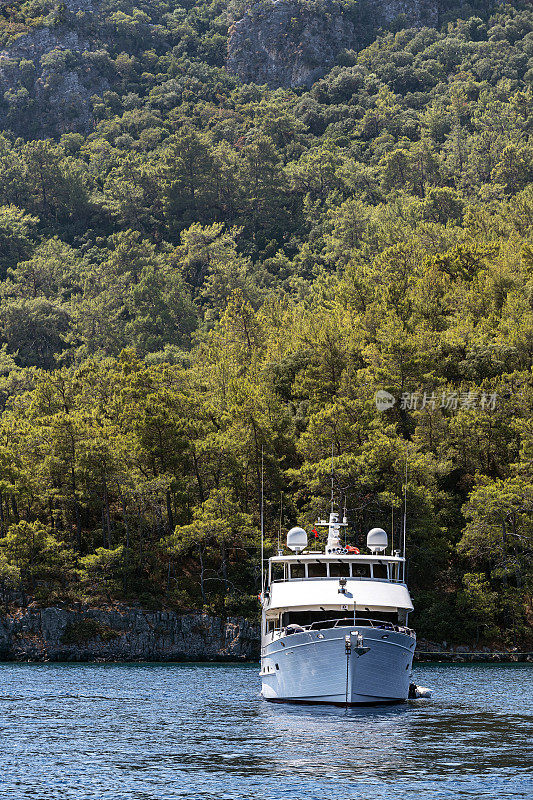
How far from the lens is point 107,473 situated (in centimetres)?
8062

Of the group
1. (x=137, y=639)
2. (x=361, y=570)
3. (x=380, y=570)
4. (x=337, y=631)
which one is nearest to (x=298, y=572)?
(x=361, y=570)

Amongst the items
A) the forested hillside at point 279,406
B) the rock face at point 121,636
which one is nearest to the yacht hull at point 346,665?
the forested hillside at point 279,406

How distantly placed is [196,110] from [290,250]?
5449cm

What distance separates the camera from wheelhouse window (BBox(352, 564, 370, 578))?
44.3 metres

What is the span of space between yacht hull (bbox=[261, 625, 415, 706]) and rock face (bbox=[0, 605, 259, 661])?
3531 centimetres

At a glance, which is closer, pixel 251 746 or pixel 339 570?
pixel 251 746

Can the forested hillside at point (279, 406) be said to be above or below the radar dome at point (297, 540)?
above

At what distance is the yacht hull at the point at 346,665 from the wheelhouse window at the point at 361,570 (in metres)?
4.77

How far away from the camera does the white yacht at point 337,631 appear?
3756 cm

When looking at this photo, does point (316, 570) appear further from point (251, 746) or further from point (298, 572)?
point (251, 746)

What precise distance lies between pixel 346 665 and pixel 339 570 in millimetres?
7157

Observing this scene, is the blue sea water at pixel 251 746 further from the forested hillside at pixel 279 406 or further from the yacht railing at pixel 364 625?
the forested hillside at pixel 279 406

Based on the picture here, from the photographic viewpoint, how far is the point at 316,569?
44344 mm

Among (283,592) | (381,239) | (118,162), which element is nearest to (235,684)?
(283,592)
